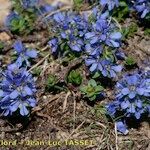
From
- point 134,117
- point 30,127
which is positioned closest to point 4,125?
point 30,127

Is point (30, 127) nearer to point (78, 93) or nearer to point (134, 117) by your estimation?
point (78, 93)

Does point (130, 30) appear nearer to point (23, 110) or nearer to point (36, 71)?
point (36, 71)

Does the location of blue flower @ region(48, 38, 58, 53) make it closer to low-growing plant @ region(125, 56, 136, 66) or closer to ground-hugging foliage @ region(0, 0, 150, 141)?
ground-hugging foliage @ region(0, 0, 150, 141)

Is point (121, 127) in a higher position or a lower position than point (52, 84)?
lower

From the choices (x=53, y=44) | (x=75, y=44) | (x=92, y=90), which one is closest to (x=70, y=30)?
(x=75, y=44)

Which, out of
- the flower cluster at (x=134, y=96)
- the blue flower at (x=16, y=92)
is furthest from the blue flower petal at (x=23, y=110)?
the flower cluster at (x=134, y=96)

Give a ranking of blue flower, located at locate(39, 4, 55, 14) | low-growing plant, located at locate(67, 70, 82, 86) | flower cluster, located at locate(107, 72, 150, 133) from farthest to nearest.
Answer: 1. blue flower, located at locate(39, 4, 55, 14)
2. low-growing plant, located at locate(67, 70, 82, 86)
3. flower cluster, located at locate(107, 72, 150, 133)

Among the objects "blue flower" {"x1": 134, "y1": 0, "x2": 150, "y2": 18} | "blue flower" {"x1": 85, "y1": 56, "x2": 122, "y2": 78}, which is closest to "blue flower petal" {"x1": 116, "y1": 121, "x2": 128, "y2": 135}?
"blue flower" {"x1": 85, "y1": 56, "x2": 122, "y2": 78}
